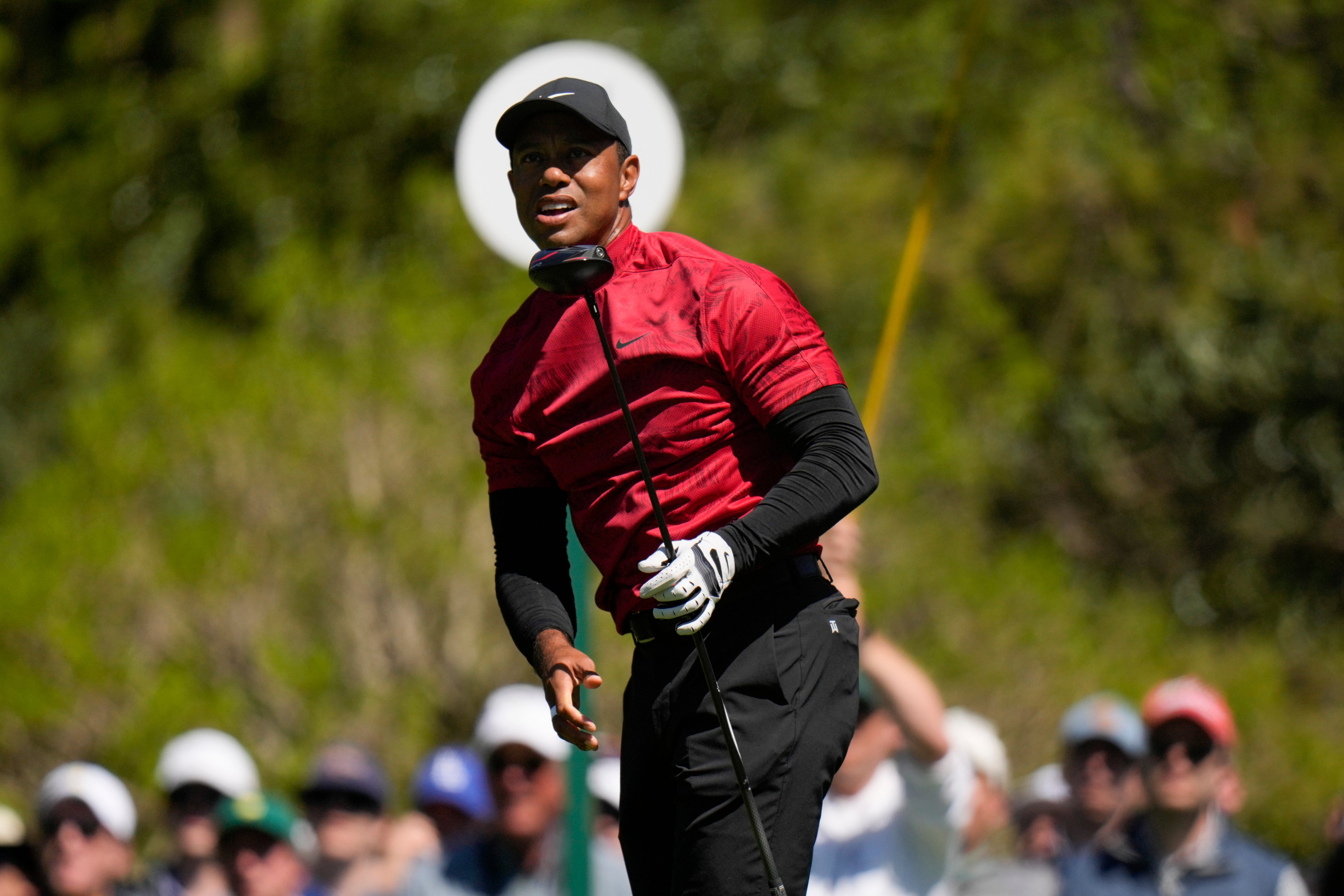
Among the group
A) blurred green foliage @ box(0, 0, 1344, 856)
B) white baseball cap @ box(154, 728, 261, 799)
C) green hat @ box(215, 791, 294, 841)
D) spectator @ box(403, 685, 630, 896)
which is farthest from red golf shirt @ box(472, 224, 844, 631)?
blurred green foliage @ box(0, 0, 1344, 856)

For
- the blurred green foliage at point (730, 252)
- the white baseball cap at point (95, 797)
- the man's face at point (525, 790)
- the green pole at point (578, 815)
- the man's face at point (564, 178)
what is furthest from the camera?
the blurred green foliage at point (730, 252)

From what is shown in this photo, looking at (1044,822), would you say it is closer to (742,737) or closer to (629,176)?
(742,737)

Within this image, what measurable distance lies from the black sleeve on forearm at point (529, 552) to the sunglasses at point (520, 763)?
8.71ft

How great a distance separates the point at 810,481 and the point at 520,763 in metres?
3.22

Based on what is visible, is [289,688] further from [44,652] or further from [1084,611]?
[1084,611]

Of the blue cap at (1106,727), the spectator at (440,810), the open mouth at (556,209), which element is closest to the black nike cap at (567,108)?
the open mouth at (556,209)

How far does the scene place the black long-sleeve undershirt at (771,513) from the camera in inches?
107

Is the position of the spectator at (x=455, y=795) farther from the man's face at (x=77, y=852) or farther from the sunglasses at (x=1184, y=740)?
the sunglasses at (x=1184, y=740)

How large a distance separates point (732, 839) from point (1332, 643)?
17885 mm

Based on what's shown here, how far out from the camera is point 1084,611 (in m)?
16.9

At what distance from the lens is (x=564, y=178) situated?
2.93m

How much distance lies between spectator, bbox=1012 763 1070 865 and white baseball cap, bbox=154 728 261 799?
307 cm

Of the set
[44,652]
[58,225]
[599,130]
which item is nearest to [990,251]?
[58,225]

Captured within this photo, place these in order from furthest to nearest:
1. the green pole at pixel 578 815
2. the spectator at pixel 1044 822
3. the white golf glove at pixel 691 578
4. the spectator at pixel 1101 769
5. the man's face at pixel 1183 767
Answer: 1. the spectator at pixel 1044 822
2. the spectator at pixel 1101 769
3. the man's face at pixel 1183 767
4. the green pole at pixel 578 815
5. the white golf glove at pixel 691 578
